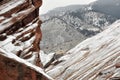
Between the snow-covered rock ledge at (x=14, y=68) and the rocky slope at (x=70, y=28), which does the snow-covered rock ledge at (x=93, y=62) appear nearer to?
the snow-covered rock ledge at (x=14, y=68)

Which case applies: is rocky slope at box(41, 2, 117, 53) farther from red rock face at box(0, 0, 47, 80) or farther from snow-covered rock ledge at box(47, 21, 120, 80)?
red rock face at box(0, 0, 47, 80)

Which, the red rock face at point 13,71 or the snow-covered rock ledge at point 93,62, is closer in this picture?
the red rock face at point 13,71

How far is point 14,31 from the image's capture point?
20.5 metres

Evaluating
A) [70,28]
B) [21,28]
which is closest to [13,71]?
[21,28]

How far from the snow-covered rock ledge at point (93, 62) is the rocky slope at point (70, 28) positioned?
5857cm

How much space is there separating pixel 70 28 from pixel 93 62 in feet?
281

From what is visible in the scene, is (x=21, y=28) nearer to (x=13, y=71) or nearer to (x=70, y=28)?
(x=13, y=71)

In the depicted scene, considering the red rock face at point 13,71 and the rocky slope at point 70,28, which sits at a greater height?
the red rock face at point 13,71

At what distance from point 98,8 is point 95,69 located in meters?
128

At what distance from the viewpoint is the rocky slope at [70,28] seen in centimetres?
10800

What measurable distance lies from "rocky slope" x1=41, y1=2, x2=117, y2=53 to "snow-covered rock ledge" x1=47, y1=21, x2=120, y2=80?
192 ft

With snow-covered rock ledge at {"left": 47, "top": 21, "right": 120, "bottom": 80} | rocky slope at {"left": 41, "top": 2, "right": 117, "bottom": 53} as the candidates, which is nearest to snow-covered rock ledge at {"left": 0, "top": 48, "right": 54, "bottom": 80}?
snow-covered rock ledge at {"left": 47, "top": 21, "right": 120, "bottom": 80}

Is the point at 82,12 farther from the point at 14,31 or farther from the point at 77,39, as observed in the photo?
the point at 14,31

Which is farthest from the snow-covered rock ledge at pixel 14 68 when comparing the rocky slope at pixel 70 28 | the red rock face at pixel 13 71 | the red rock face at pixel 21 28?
the rocky slope at pixel 70 28
